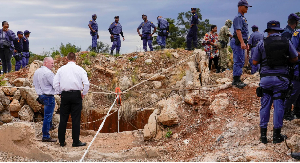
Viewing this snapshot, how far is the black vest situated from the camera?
514cm

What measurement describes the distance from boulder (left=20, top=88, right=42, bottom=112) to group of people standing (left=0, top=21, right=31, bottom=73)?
2.88 metres

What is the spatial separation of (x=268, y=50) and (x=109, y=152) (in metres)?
3.61

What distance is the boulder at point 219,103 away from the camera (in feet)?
24.0

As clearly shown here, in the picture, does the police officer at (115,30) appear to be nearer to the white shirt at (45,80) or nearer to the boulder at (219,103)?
the white shirt at (45,80)

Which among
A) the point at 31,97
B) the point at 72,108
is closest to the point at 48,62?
the point at 72,108

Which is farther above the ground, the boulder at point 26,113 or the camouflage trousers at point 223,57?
the camouflage trousers at point 223,57

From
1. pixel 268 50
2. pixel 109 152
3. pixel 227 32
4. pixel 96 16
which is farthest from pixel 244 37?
pixel 96 16

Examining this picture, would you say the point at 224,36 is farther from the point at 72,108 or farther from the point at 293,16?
the point at 72,108

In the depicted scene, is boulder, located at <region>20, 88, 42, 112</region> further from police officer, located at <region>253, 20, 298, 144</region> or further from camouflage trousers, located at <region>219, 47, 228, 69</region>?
camouflage trousers, located at <region>219, 47, 228, 69</region>

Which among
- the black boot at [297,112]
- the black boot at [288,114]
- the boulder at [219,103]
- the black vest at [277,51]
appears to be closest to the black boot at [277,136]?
the black vest at [277,51]

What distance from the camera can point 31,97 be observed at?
9.38m

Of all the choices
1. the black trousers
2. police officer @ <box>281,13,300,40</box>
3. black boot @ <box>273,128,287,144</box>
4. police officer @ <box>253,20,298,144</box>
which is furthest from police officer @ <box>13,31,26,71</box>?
black boot @ <box>273,128,287,144</box>

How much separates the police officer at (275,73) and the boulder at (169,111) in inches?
94.8

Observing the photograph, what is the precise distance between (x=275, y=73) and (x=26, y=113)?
692cm
